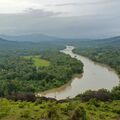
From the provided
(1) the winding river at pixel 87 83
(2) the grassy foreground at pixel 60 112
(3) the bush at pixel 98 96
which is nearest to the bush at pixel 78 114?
(2) the grassy foreground at pixel 60 112

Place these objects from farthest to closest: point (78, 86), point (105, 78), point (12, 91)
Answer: point (105, 78) < point (78, 86) < point (12, 91)

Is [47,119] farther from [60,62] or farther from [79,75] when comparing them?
[60,62]

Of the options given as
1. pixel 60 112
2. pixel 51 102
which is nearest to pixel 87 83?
pixel 51 102

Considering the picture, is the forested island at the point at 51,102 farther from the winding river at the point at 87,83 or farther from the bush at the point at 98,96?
the winding river at the point at 87,83

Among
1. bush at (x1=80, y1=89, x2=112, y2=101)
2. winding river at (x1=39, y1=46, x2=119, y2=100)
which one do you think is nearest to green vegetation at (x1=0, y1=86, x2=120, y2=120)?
bush at (x1=80, y1=89, x2=112, y2=101)

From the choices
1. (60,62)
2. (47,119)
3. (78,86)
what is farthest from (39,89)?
(60,62)

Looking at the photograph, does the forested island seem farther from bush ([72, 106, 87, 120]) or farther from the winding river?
the winding river

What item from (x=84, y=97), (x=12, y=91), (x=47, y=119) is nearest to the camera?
(x=47, y=119)

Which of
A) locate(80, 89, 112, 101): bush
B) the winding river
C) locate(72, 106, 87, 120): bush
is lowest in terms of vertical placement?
the winding river
